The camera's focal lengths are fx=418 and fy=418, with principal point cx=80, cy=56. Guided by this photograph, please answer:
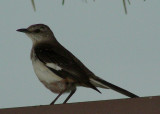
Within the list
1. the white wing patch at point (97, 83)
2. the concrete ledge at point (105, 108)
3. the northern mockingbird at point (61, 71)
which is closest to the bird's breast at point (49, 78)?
the northern mockingbird at point (61, 71)

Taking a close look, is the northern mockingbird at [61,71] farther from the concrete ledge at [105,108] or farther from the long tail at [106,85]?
the concrete ledge at [105,108]

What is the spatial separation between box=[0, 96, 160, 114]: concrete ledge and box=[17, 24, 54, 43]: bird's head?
116 inches

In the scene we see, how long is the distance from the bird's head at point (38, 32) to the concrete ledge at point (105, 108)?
2.95 meters

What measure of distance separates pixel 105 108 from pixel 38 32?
10.8 feet

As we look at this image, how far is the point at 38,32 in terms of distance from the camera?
509cm

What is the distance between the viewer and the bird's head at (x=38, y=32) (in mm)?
4984

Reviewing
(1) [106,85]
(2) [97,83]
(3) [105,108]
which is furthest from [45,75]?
(3) [105,108]

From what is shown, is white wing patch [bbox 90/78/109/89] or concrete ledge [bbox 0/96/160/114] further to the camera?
white wing patch [bbox 90/78/109/89]

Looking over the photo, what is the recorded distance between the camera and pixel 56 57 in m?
4.29

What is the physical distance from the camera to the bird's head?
16.4 feet

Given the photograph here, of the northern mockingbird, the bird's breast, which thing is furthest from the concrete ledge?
the bird's breast

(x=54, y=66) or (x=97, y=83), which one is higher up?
(x=54, y=66)

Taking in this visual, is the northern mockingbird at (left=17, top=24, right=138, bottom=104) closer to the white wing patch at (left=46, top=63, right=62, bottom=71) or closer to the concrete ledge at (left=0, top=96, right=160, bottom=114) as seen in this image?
the white wing patch at (left=46, top=63, right=62, bottom=71)

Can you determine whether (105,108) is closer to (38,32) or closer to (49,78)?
(49,78)
